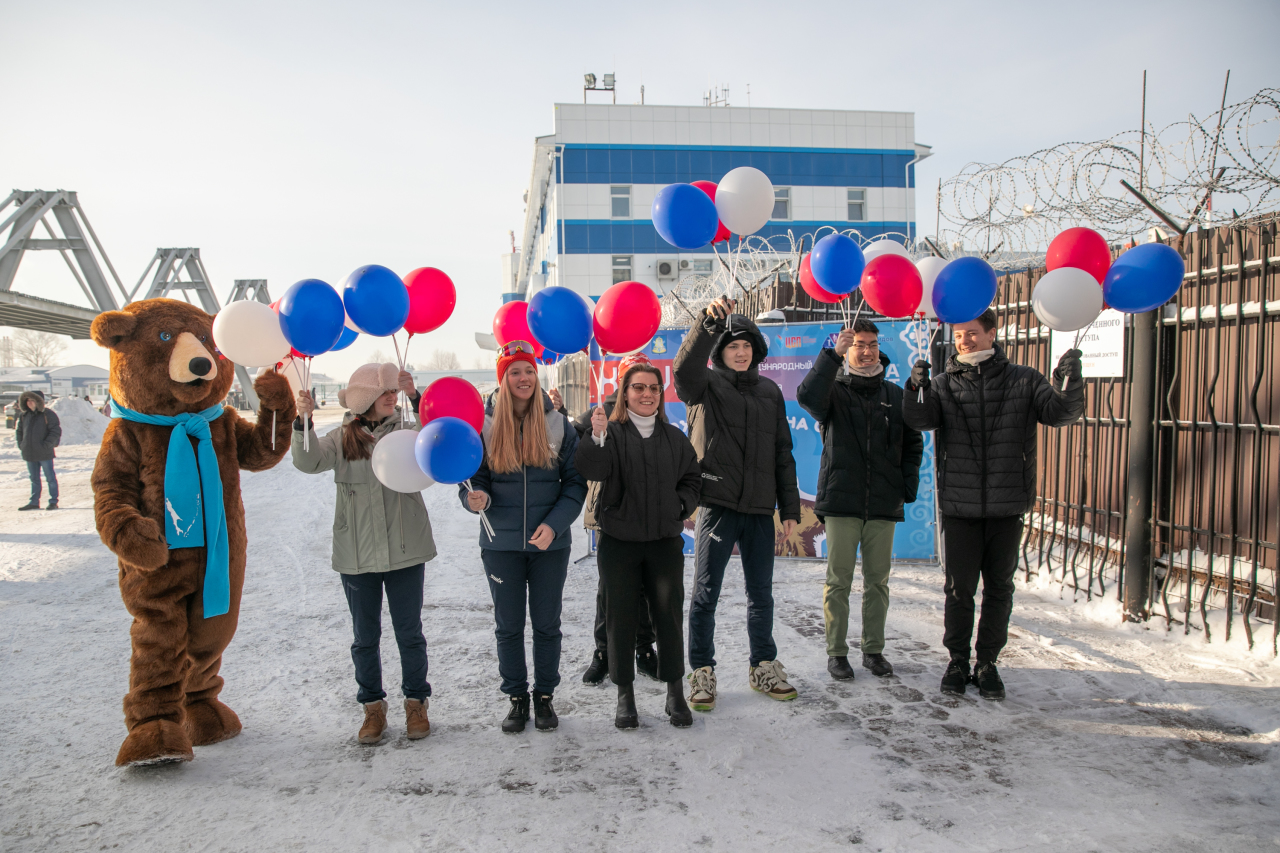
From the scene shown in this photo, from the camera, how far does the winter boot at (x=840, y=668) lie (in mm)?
3865

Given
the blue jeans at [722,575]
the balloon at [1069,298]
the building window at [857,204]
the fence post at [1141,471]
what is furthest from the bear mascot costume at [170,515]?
the building window at [857,204]

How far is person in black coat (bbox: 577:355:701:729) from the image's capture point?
3.41 metres

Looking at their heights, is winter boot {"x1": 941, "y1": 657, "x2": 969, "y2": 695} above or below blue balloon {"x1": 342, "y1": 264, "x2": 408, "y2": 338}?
below

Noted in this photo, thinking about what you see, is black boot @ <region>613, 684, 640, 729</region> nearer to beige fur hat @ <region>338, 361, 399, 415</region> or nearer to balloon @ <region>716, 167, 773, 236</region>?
beige fur hat @ <region>338, 361, 399, 415</region>

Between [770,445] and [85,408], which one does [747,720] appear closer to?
[770,445]

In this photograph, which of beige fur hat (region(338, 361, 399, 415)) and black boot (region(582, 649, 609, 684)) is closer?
beige fur hat (region(338, 361, 399, 415))

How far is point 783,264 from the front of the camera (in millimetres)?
6453

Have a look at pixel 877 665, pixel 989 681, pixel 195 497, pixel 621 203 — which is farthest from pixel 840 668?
pixel 621 203

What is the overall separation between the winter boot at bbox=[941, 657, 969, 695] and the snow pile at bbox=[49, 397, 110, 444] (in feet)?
91.1

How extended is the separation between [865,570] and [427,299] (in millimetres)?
2719

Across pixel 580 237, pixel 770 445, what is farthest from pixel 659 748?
pixel 580 237

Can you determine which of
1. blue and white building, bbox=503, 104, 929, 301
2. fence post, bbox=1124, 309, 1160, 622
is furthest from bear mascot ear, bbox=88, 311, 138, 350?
blue and white building, bbox=503, 104, 929, 301

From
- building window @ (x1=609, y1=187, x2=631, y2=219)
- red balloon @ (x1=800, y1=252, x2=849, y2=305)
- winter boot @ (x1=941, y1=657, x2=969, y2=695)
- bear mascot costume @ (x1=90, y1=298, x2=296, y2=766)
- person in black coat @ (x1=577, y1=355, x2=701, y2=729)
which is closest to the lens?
bear mascot costume @ (x1=90, y1=298, x2=296, y2=766)

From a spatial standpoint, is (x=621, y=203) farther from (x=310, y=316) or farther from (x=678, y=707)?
(x=678, y=707)
